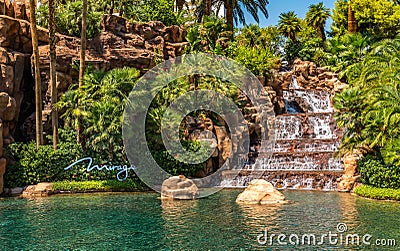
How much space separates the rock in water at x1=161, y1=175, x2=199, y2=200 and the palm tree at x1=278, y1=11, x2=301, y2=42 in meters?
30.5

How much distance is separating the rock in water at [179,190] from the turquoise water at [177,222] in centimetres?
65

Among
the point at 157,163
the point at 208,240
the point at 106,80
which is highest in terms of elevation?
the point at 106,80

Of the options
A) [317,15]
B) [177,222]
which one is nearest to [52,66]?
[177,222]

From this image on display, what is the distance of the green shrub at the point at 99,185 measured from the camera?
24.0 metres

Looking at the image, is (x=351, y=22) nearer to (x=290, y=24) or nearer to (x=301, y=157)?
(x=290, y=24)

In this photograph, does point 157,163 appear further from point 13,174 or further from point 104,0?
point 104,0

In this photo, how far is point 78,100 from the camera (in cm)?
2542

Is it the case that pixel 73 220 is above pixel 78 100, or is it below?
below

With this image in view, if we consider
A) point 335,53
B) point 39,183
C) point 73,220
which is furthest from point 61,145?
point 335,53

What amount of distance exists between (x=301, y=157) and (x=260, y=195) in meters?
8.23

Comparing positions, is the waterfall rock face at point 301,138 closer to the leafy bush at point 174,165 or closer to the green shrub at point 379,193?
the leafy bush at point 174,165

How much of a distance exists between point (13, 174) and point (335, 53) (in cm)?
2950

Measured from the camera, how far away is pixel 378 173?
21219 mm

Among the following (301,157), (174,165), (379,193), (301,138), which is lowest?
(379,193)
